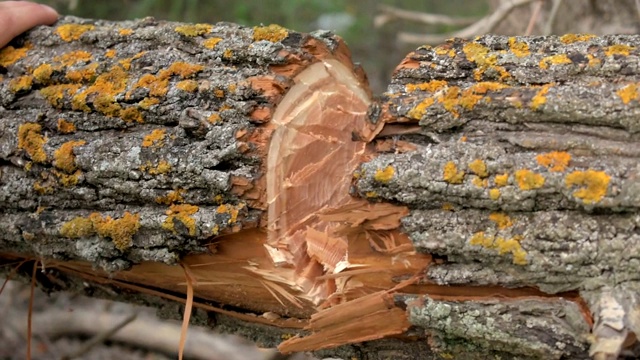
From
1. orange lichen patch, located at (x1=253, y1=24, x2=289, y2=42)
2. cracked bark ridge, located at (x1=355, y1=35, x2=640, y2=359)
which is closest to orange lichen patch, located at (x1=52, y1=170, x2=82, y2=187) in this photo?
orange lichen patch, located at (x1=253, y1=24, x2=289, y2=42)

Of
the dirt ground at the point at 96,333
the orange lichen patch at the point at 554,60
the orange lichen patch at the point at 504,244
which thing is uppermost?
the orange lichen patch at the point at 554,60

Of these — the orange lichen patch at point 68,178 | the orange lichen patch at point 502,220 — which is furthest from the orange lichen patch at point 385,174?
the orange lichen patch at point 68,178

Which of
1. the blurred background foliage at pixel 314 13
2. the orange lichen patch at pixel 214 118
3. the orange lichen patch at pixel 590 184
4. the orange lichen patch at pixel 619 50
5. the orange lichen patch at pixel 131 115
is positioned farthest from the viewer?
the blurred background foliage at pixel 314 13

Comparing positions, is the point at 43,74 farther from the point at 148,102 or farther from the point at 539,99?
the point at 539,99

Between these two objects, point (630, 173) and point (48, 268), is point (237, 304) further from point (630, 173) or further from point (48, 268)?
point (630, 173)

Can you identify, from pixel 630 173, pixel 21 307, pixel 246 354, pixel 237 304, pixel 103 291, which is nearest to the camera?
pixel 630 173

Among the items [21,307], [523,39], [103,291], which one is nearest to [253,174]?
[523,39]

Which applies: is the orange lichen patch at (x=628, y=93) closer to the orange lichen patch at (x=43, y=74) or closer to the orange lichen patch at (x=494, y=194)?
the orange lichen patch at (x=494, y=194)

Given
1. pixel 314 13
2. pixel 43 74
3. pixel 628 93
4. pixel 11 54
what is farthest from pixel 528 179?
pixel 314 13
